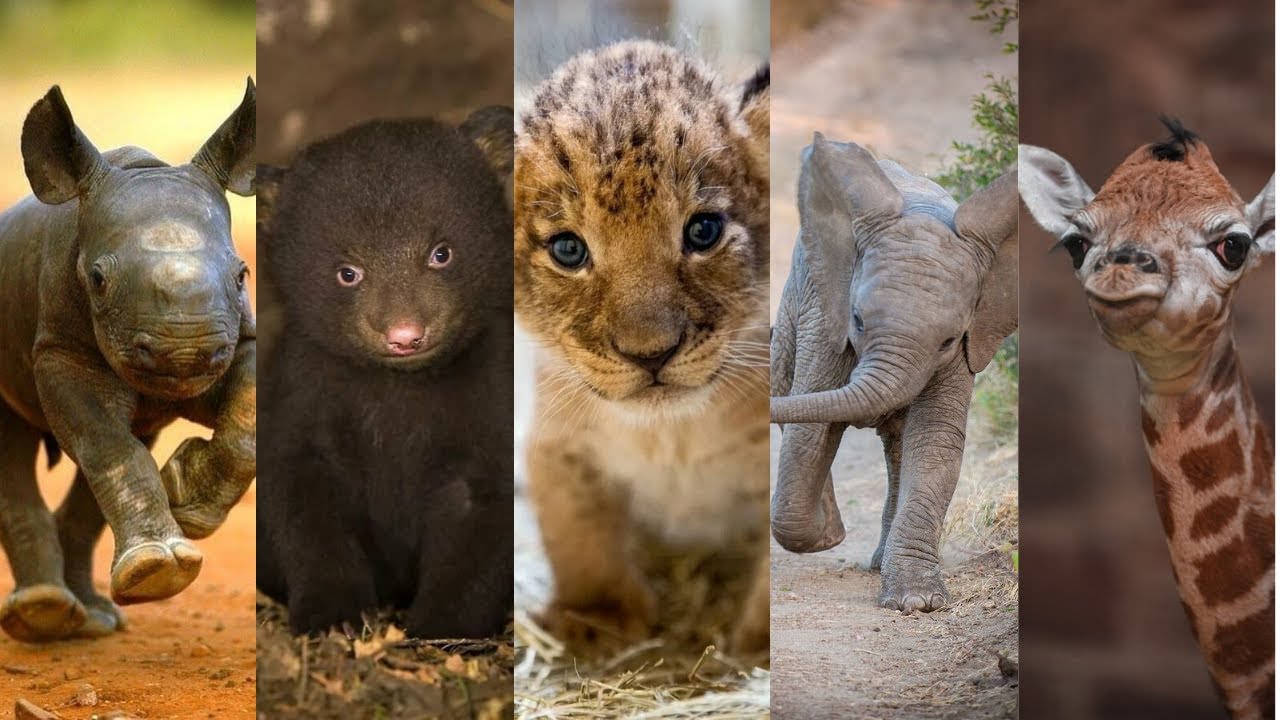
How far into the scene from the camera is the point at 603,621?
4230mm

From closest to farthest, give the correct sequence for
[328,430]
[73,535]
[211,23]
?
[328,430] → [211,23] → [73,535]

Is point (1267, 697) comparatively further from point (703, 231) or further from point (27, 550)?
point (27, 550)

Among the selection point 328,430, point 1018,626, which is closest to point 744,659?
point 1018,626

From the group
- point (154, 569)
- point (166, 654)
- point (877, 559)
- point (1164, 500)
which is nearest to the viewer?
point (154, 569)

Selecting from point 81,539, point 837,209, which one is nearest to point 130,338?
point 81,539

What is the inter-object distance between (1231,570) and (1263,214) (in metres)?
1.18

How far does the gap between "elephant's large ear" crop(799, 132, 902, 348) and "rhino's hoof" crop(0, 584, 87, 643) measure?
9.06ft

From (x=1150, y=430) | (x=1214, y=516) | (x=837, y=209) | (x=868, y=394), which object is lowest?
(x=1214, y=516)

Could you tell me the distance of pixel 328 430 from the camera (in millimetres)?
4125

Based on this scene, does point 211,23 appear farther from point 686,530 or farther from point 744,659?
point 744,659

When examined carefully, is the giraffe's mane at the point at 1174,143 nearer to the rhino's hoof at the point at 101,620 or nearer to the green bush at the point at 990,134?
the green bush at the point at 990,134

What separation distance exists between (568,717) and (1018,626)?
1510 millimetres

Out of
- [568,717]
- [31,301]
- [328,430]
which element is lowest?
[568,717]

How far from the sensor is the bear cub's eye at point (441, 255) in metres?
4.09
